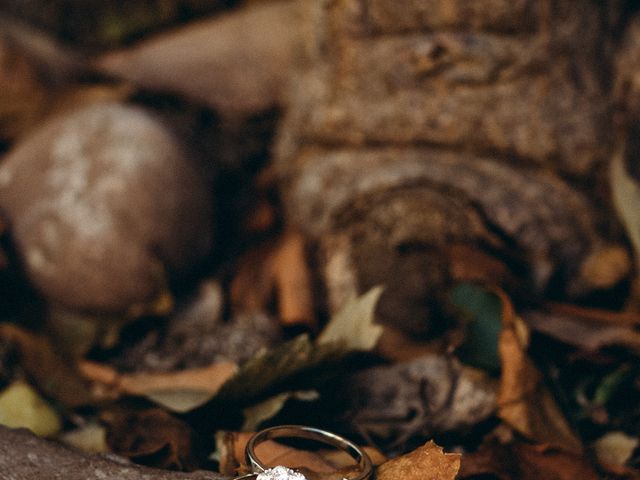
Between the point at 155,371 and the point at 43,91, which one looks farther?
the point at 43,91

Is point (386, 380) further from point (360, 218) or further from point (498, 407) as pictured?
point (360, 218)

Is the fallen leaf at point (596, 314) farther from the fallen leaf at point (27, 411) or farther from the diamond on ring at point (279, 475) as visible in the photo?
the fallen leaf at point (27, 411)

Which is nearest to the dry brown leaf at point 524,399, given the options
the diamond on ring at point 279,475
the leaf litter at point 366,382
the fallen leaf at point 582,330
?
the leaf litter at point 366,382

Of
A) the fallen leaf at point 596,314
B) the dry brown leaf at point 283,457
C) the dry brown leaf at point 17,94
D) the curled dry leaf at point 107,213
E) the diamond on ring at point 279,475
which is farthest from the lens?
the dry brown leaf at point 17,94

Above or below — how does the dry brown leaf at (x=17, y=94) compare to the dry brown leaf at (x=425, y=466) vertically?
above

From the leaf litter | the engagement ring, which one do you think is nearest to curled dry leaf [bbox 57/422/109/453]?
the leaf litter

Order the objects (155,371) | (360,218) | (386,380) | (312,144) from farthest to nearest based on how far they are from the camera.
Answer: (312,144)
(360,218)
(155,371)
(386,380)

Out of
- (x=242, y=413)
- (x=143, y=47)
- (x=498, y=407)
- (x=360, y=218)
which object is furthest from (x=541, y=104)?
(x=143, y=47)
